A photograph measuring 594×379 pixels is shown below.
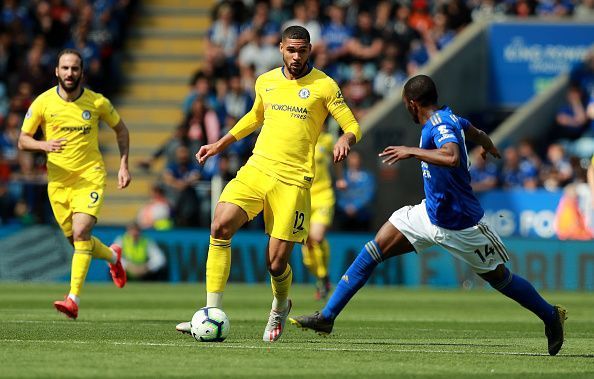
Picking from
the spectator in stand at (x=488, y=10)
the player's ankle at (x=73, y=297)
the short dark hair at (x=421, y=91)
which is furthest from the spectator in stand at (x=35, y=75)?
the short dark hair at (x=421, y=91)

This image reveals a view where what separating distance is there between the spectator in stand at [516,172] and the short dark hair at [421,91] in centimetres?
1429

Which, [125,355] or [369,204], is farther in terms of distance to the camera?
[369,204]

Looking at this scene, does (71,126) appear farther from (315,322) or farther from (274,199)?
(315,322)

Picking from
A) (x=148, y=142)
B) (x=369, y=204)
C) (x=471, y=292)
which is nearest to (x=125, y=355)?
(x=471, y=292)

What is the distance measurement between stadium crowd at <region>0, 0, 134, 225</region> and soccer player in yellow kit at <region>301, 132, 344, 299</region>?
7.27 meters

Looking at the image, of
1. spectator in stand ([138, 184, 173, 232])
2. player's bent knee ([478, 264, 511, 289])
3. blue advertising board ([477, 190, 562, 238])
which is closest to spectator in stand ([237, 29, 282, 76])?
spectator in stand ([138, 184, 173, 232])

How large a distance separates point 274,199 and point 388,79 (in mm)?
15672

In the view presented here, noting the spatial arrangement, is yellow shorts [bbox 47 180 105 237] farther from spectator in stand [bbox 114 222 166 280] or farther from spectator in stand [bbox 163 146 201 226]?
spectator in stand [bbox 163 146 201 226]

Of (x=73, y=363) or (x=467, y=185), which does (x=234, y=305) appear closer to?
(x=467, y=185)

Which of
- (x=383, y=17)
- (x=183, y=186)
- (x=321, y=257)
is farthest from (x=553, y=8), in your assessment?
(x=321, y=257)

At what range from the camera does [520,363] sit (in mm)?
9820

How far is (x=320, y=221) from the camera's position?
62.6 feet

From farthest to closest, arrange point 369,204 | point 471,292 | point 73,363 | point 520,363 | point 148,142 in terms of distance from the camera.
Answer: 1. point 148,142
2. point 369,204
3. point 471,292
4. point 520,363
5. point 73,363

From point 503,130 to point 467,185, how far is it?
15.8 meters
